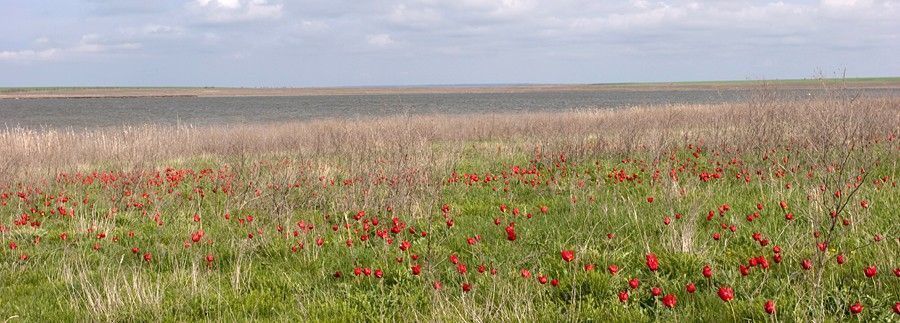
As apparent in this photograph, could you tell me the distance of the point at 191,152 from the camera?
1762 centimetres

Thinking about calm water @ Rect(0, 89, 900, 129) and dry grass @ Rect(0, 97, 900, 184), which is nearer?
dry grass @ Rect(0, 97, 900, 184)

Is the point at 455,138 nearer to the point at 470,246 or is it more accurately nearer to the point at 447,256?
the point at 470,246

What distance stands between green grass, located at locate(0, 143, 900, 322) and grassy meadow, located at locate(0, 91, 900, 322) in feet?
0.08

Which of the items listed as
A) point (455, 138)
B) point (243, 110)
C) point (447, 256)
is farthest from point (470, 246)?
point (243, 110)

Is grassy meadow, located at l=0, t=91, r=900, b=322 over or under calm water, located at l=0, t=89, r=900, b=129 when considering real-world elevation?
over

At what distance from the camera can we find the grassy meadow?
407 centimetres

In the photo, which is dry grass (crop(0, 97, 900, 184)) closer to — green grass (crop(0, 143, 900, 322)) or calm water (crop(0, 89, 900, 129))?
green grass (crop(0, 143, 900, 322))

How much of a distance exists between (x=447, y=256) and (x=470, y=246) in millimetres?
349

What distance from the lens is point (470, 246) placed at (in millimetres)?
5656

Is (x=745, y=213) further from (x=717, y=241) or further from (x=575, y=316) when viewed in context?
(x=575, y=316)

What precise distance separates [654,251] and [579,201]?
88.0 inches

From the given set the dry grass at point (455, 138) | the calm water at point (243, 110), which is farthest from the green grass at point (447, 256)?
the calm water at point (243, 110)

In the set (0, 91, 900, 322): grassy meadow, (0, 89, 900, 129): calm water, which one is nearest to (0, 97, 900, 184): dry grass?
(0, 91, 900, 322): grassy meadow

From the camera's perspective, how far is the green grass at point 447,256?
4090 millimetres
